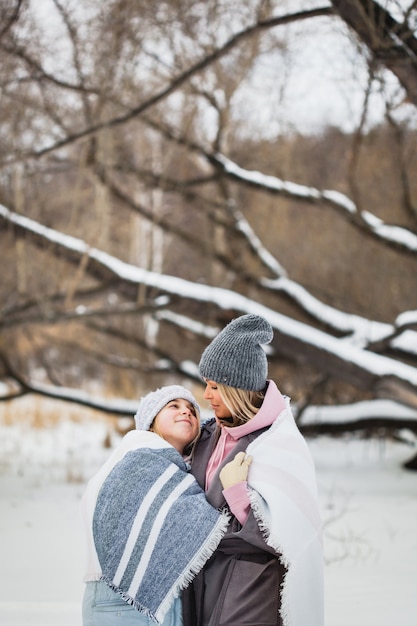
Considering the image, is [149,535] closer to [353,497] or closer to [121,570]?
[121,570]

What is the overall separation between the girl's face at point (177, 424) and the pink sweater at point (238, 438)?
111 millimetres

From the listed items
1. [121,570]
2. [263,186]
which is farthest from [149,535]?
[263,186]

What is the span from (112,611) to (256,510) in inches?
21.5

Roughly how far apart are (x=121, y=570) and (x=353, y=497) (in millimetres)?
4025

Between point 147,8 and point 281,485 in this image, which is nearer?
point 281,485

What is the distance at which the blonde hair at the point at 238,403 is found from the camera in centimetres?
277

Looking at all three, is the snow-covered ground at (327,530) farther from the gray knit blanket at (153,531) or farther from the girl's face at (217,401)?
the girl's face at (217,401)

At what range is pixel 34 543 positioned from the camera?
5223 millimetres

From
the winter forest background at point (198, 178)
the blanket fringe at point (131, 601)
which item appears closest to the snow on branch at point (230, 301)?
the winter forest background at point (198, 178)

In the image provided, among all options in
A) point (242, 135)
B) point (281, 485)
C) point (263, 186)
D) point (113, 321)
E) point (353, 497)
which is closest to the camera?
point (281, 485)

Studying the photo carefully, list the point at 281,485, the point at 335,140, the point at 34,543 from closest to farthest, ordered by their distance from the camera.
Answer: the point at 281,485 → the point at 34,543 → the point at 335,140

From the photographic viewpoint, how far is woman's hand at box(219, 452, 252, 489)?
2.58 metres

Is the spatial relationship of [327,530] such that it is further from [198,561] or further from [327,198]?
[327,198]

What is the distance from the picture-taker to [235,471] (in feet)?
8.50
